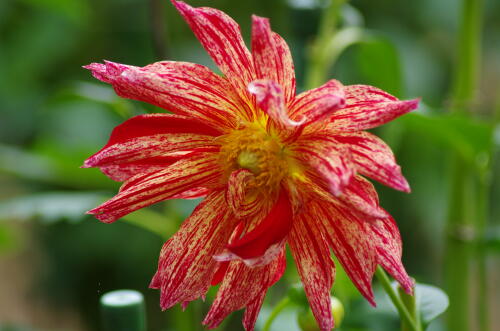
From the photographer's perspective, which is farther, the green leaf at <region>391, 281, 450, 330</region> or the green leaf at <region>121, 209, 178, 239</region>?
the green leaf at <region>121, 209, 178, 239</region>

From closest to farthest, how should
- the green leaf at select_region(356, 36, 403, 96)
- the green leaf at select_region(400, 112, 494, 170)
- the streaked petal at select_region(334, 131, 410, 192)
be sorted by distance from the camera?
the streaked petal at select_region(334, 131, 410, 192), the green leaf at select_region(400, 112, 494, 170), the green leaf at select_region(356, 36, 403, 96)

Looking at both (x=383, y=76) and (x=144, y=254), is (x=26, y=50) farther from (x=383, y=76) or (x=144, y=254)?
(x=383, y=76)

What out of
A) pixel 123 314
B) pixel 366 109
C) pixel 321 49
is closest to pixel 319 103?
pixel 366 109

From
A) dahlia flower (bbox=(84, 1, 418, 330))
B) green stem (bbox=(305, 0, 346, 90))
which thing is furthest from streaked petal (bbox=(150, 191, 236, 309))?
green stem (bbox=(305, 0, 346, 90))

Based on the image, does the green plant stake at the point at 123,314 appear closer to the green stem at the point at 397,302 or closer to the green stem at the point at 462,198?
the green stem at the point at 397,302

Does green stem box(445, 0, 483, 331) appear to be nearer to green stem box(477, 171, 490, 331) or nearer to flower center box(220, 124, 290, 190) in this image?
green stem box(477, 171, 490, 331)

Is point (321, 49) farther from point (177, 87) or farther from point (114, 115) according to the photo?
A: point (114, 115)
